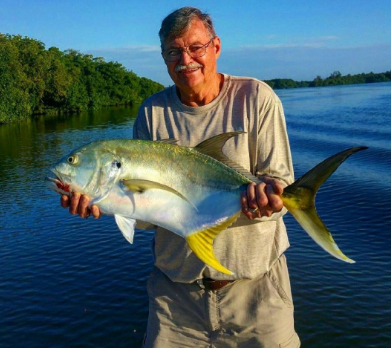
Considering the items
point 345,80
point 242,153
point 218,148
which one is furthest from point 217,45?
point 345,80

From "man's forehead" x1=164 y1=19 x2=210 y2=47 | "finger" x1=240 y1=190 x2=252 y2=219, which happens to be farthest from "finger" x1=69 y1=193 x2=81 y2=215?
"man's forehead" x1=164 y1=19 x2=210 y2=47

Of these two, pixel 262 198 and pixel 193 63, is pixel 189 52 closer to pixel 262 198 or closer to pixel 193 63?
pixel 193 63

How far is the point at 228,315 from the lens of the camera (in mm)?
3904

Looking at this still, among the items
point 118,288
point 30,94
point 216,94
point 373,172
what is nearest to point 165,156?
point 216,94

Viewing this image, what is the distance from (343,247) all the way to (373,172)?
26.4ft

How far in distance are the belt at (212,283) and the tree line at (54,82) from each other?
52.2 metres

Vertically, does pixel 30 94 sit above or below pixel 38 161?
above

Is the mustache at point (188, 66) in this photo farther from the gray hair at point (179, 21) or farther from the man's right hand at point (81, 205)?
the man's right hand at point (81, 205)

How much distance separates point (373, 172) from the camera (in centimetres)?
1858

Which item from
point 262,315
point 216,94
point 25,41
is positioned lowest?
point 262,315

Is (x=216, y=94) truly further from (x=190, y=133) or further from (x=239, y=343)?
(x=239, y=343)

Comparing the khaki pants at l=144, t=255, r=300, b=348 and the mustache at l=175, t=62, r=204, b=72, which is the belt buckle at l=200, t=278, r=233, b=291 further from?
the mustache at l=175, t=62, r=204, b=72

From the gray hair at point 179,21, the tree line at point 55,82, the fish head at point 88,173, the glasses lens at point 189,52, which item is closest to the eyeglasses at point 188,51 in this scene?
the glasses lens at point 189,52

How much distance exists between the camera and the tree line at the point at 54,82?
54.9m
